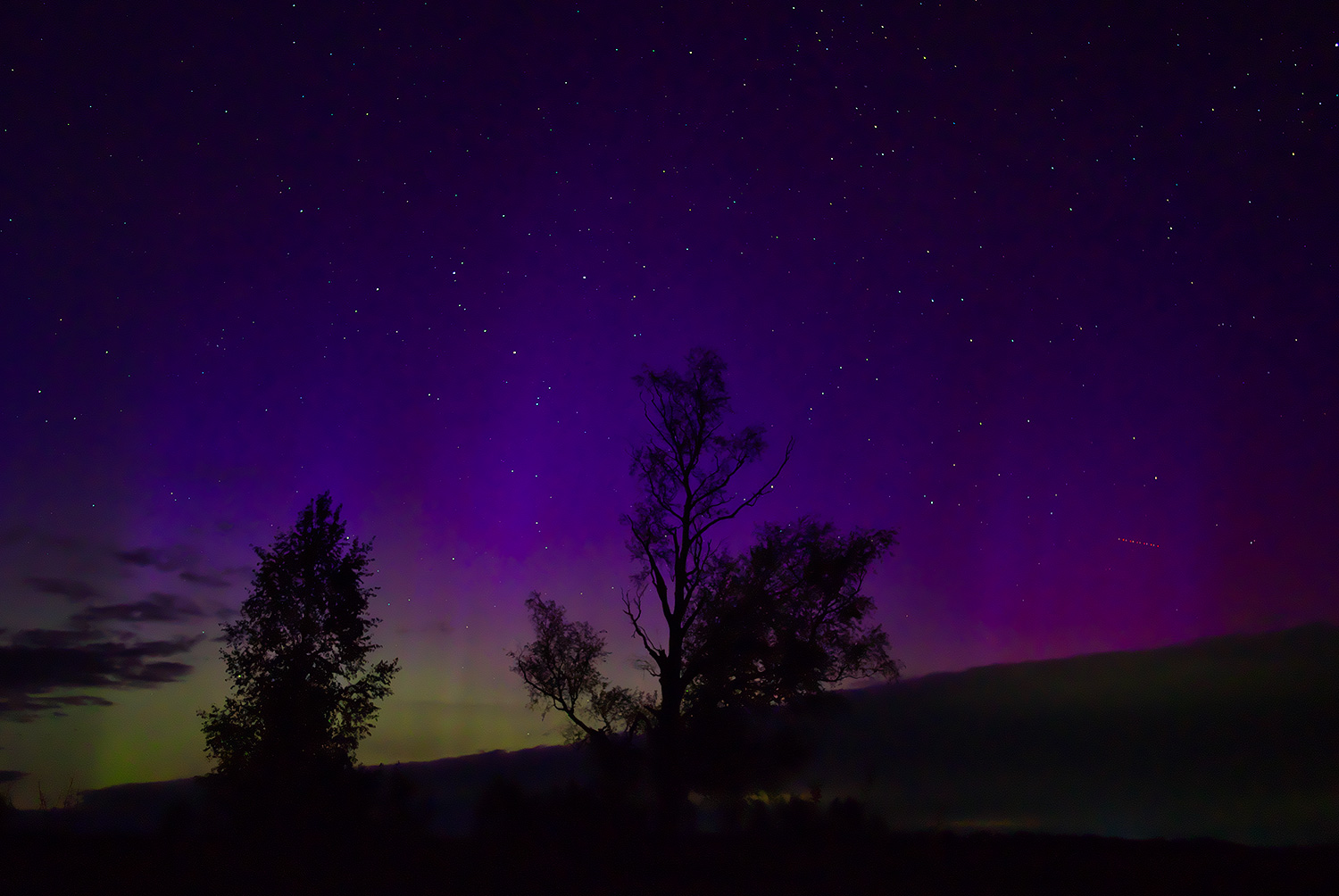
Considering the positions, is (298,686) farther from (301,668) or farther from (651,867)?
(651,867)

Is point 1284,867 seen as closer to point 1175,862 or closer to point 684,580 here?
point 1175,862

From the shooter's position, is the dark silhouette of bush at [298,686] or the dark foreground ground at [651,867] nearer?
the dark foreground ground at [651,867]

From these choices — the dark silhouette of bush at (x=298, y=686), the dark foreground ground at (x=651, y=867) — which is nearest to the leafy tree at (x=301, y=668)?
the dark silhouette of bush at (x=298, y=686)

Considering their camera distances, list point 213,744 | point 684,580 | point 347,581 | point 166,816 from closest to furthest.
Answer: point 166,816, point 684,580, point 213,744, point 347,581

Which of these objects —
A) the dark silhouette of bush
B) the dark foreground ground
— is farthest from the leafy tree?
the dark foreground ground

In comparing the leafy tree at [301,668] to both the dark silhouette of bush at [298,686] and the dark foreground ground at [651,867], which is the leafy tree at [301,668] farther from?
the dark foreground ground at [651,867]

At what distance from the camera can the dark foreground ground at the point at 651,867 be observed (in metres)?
11.7

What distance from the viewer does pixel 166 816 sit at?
1675cm

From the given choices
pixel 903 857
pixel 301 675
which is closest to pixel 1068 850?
pixel 903 857

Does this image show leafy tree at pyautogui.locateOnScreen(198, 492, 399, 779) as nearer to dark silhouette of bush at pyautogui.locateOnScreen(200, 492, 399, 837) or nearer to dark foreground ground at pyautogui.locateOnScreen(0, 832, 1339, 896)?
dark silhouette of bush at pyautogui.locateOnScreen(200, 492, 399, 837)

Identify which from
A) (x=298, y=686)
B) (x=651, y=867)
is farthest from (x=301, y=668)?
(x=651, y=867)

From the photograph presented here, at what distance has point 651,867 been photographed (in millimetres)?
13742

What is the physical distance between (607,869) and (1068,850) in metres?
8.90

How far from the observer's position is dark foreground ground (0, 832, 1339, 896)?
11.7 meters
